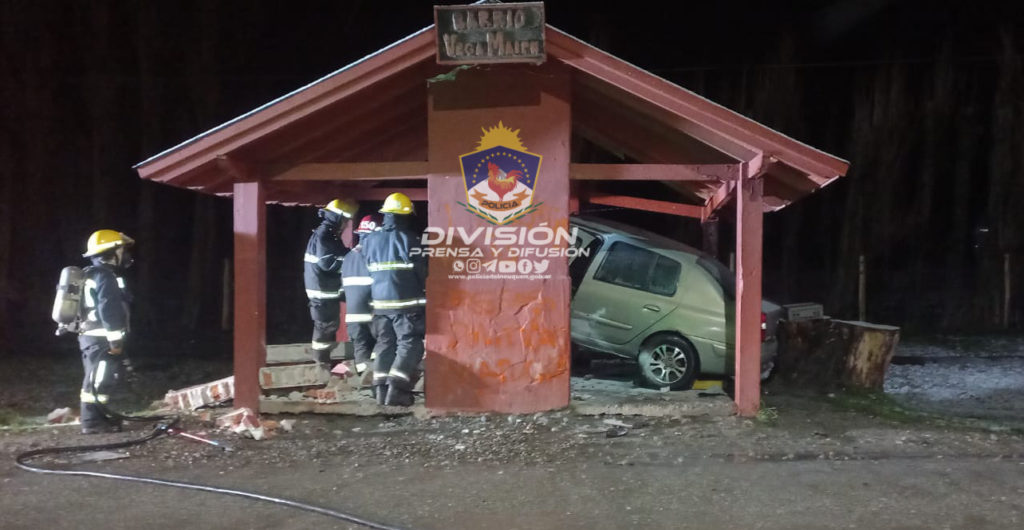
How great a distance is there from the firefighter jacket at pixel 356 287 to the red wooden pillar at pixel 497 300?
3.90 ft

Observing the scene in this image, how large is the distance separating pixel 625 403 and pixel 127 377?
21.7 feet

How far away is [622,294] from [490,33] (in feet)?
12.0

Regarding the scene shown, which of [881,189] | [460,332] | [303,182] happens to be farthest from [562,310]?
[881,189]

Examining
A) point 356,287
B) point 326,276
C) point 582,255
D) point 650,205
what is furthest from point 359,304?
point 650,205

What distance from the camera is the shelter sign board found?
265 inches

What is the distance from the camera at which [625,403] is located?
7.59 meters

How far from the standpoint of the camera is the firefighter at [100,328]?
6.96m

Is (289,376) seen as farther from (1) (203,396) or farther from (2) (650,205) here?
(2) (650,205)

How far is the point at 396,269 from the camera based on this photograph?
755cm

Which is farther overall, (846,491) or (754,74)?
(754,74)

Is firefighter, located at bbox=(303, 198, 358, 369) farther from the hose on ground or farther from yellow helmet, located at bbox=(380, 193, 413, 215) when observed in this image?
the hose on ground

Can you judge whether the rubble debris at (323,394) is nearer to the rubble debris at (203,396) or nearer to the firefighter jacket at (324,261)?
the rubble debris at (203,396)

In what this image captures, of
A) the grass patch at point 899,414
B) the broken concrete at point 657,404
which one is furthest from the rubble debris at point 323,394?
the grass patch at point 899,414

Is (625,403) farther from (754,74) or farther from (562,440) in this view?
(754,74)
